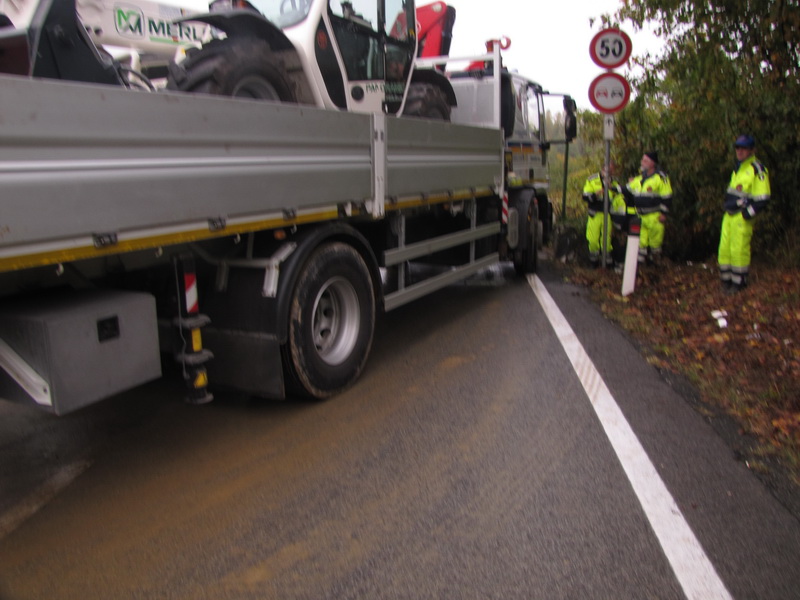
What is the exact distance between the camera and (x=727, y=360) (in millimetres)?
6039

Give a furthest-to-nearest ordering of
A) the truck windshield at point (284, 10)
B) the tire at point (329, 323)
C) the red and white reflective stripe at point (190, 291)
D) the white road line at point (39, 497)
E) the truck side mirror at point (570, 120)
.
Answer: the truck side mirror at point (570, 120)
the truck windshield at point (284, 10)
the tire at point (329, 323)
the red and white reflective stripe at point (190, 291)
the white road line at point (39, 497)

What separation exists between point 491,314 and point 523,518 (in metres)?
4.58

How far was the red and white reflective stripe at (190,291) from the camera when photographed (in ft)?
13.4

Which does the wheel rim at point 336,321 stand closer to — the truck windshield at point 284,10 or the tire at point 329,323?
the tire at point 329,323

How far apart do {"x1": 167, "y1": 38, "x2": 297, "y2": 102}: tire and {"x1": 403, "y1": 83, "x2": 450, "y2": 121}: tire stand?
104 inches

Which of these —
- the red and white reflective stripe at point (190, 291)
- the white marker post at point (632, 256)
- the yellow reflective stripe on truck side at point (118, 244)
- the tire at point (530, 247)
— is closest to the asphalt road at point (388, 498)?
the red and white reflective stripe at point (190, 291)

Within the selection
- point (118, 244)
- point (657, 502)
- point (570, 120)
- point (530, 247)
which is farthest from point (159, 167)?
point (570, 120)

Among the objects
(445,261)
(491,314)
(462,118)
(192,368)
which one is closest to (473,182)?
(445,261)

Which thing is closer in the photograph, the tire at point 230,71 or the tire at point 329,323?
the tire at point 329,323

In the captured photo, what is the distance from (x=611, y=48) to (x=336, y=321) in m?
6.28

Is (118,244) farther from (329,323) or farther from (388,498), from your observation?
(329,323)

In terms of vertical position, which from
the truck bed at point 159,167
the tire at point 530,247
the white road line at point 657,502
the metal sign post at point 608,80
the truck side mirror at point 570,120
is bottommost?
the white road line at point 657,502

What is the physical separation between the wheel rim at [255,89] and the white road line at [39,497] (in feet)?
8.96

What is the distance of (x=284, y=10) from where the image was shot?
6109 millimetres
